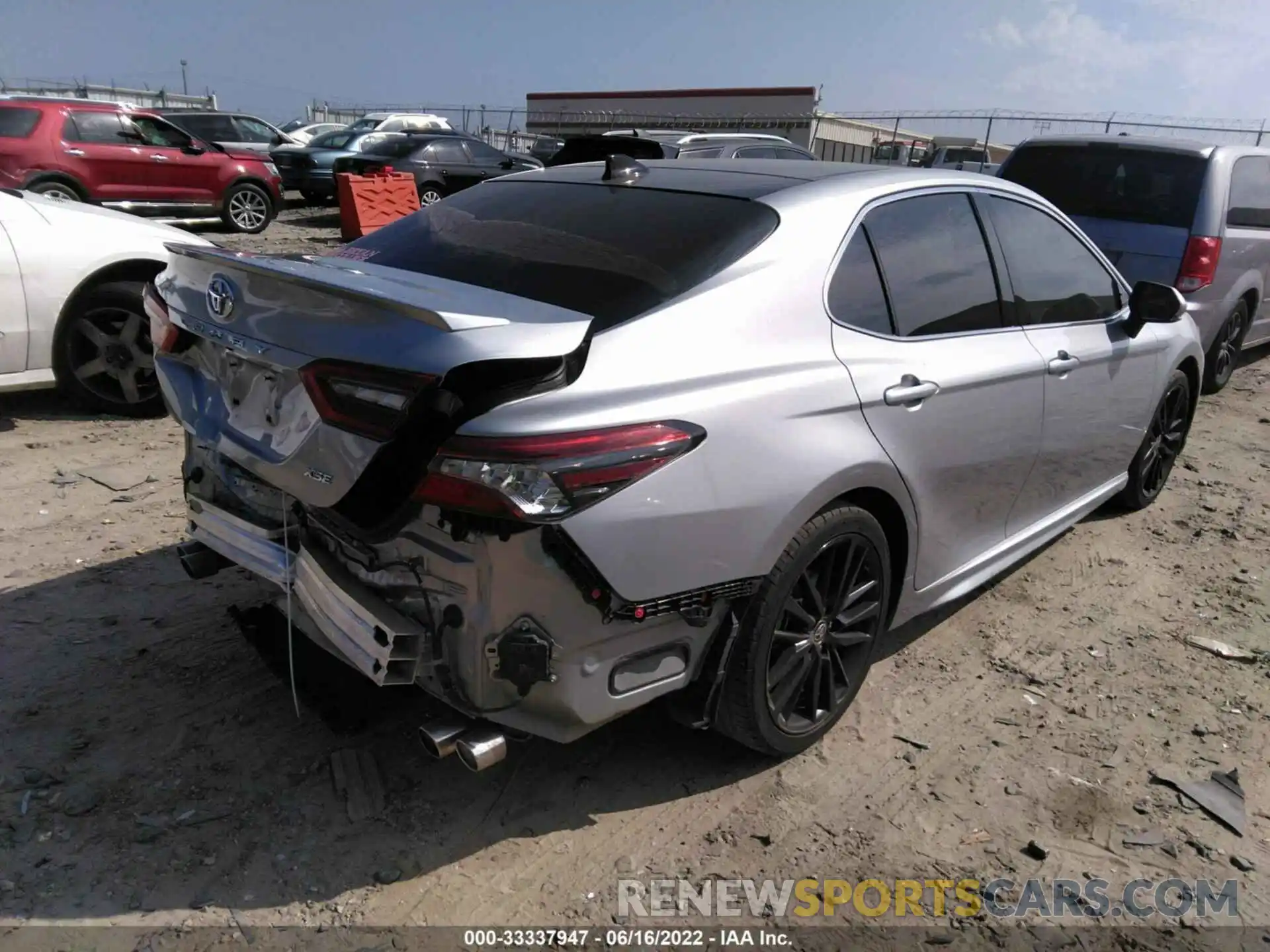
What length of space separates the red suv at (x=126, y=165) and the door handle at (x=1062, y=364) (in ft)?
37.6

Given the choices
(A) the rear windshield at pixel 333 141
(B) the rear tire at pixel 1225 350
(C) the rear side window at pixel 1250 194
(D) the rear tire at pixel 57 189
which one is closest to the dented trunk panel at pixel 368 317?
(C) the rear side window at pixel 1250 194

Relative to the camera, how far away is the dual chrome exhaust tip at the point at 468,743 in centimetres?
237

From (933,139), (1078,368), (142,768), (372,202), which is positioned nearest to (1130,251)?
(1078,368)

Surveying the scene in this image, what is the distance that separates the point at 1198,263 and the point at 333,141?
15.5 metres

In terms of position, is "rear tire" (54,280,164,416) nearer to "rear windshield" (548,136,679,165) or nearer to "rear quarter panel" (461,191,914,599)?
"rear quarter panel" (461,191,914,599)

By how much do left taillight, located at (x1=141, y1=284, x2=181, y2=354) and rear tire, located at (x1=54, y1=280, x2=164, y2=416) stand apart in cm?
283

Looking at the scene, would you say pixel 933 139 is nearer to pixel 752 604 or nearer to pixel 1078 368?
pixel 1078 368

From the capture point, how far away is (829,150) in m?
33.1

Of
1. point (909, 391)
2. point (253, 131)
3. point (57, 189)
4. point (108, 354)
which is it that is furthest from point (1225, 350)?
point (253, 131)

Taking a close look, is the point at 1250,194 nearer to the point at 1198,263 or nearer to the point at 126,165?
the point at 1198,263

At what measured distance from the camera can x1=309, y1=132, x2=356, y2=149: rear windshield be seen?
18.0m

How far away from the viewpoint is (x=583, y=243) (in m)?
2.95

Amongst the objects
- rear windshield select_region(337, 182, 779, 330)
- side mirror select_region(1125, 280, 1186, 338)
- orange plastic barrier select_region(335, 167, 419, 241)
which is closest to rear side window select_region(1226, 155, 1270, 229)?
side mirror select_region(1125, 280, 1186, 338)

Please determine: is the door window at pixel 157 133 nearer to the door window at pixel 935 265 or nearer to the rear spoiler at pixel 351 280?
the rear spoiler at pixel 351 280
